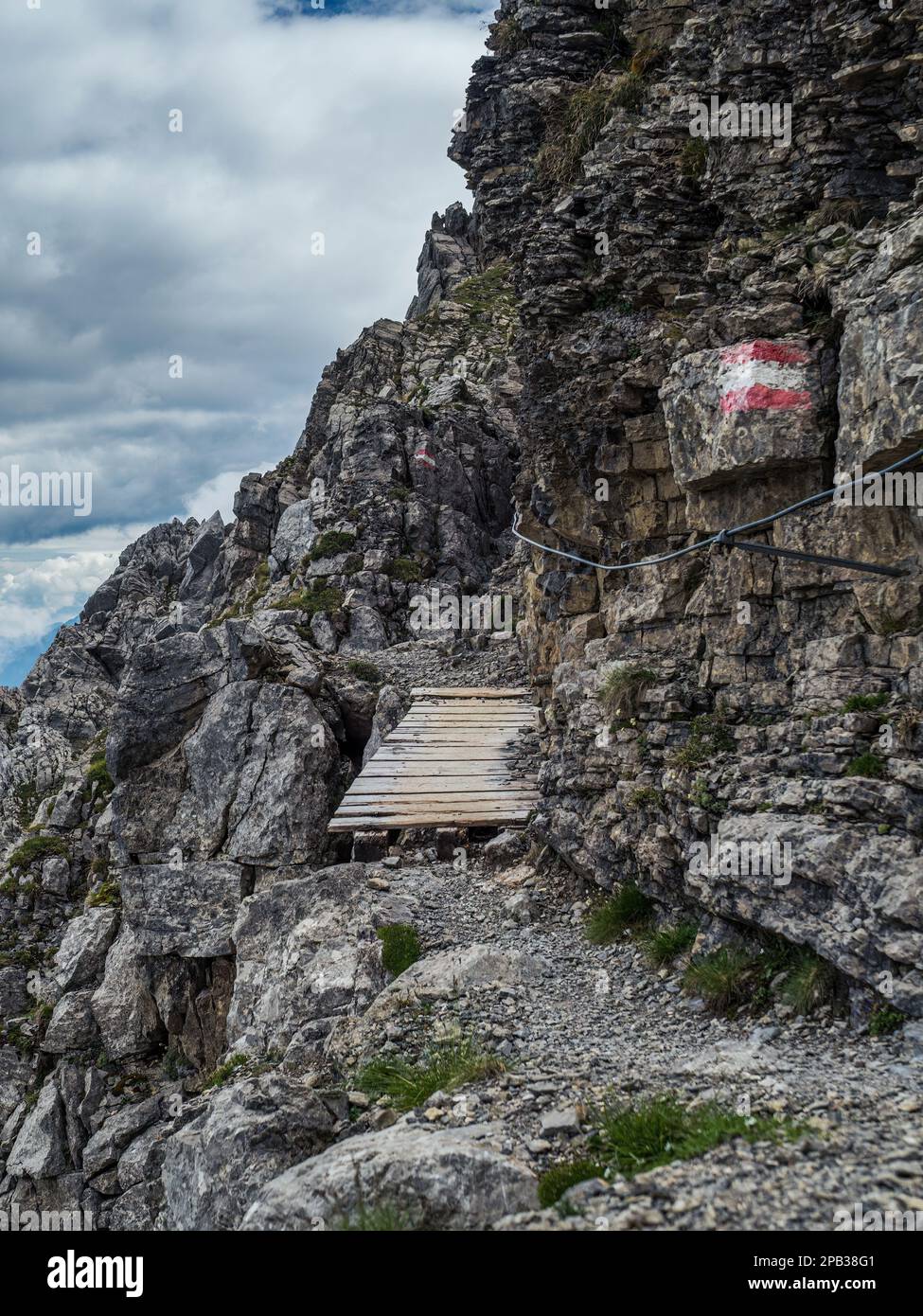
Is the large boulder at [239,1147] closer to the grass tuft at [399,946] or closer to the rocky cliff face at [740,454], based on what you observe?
the grass tuft at [399,946]

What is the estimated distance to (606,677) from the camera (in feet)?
42.2

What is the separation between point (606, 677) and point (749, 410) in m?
4.62

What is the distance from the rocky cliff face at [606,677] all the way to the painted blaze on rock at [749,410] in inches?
1.6

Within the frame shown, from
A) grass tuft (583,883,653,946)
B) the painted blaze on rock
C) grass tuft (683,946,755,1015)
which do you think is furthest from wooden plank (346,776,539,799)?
the painted blaze on rock

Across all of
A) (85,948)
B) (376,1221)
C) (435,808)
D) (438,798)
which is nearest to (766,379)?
(376,1221)

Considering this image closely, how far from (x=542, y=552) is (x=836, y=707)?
508 inches

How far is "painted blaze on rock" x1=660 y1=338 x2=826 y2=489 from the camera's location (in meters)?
9.98

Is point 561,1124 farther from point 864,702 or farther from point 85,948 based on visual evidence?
point 85,948

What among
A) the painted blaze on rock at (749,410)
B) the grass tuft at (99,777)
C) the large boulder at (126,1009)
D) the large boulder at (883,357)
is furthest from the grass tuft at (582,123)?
the grass tuft at (99,777)

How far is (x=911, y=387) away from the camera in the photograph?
816cm

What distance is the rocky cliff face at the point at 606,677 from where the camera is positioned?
26.5 ft

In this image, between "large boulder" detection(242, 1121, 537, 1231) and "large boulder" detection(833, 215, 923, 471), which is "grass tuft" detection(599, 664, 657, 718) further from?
"large boulder" detection(242, 1121, 537, 1231)

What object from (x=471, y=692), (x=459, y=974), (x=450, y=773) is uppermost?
(x=471, y=692)

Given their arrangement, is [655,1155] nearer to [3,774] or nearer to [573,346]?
[573,346]
